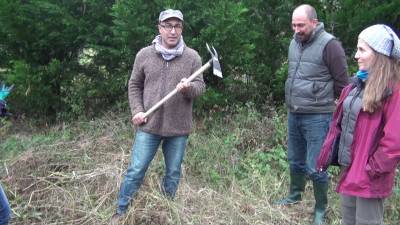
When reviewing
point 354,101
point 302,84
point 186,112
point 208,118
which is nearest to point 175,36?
point 186,112

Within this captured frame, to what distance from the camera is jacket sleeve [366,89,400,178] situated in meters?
2.66

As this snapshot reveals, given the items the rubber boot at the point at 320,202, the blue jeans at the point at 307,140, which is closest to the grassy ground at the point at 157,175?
the rubber boot at the point at 320,202

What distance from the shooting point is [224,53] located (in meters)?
5.43

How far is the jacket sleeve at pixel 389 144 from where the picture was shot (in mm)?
2656

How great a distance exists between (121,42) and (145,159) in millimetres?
2119

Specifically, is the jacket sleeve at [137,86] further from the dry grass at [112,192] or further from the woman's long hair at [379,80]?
the woman's long hair at [379,80]

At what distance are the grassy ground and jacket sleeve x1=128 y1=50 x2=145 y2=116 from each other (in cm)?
87

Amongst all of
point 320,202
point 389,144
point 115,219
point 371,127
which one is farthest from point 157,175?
point 389,144

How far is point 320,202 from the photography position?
13.8 ft

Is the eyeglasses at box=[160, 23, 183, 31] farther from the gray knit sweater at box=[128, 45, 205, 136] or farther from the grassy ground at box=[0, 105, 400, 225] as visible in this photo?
the grassy ground at box=[0, 105, 400, 225]

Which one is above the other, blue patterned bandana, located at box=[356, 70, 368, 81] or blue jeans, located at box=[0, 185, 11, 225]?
blue patterned bandana, located at box=[356, 70, 368, 81]

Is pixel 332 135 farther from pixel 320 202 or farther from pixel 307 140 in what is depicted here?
pixel 320 202

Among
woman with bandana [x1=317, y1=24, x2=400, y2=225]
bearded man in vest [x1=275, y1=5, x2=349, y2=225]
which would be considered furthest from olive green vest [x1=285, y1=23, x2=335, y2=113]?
woman with bandana [x1=317, y1=24, x2=400, y2=225]

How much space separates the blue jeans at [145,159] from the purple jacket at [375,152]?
56.4 inches
